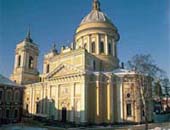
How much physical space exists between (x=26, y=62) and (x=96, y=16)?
48.9 feet

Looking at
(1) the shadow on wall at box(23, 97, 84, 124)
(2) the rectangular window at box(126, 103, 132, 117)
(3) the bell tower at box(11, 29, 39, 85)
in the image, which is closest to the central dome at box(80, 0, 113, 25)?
(3) the bell tower at box(11, 29, 39, 85)

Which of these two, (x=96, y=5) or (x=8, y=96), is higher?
(x=96, y=5)

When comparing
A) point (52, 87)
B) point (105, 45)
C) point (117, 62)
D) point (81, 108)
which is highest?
point (105, 45)

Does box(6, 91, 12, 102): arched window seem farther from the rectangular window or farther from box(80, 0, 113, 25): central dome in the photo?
box(80, 0, 113, 25): central dome

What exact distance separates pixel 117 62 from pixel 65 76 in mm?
10421

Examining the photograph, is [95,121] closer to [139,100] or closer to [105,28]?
[139,100]

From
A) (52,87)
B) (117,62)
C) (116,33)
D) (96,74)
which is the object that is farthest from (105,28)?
(52,87)

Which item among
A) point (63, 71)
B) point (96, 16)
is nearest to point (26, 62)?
point (63, 71)

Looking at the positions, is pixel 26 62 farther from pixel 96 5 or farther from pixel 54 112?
pixel 96 5

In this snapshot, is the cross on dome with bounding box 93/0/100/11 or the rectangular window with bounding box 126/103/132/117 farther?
the cross on dome with bounding box 93/0/100/11

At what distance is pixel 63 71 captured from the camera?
33.3 meters

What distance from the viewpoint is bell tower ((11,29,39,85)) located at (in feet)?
136

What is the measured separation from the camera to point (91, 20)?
1507 inches

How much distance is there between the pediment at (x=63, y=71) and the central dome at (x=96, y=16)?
959cm
